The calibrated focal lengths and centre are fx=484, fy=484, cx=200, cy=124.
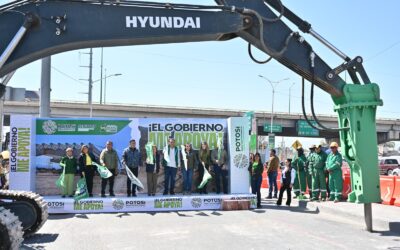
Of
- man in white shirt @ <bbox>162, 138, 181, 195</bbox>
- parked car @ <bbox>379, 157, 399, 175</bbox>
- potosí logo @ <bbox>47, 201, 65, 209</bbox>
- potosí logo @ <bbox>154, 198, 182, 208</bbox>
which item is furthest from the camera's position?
parked car @ <bbox>379, 157, 399, 175</bbox>

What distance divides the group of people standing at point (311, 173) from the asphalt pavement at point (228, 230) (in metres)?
→ 0.92

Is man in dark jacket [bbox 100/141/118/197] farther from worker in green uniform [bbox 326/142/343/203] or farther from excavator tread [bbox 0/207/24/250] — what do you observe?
excavator tread [bbox 0/207/24/250]

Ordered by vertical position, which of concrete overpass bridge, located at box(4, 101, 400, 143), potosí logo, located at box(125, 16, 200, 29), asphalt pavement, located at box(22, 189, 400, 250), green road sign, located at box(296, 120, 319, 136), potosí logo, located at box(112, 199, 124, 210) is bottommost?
asphalt pavement, located at box(22, 189, 400, 250)

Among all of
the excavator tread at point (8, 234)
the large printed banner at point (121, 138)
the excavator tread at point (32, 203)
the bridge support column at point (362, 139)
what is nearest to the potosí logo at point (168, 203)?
the large printed banner at point (121, 138)

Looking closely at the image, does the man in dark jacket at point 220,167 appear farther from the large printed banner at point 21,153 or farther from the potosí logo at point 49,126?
the large printed banner at point 21,153

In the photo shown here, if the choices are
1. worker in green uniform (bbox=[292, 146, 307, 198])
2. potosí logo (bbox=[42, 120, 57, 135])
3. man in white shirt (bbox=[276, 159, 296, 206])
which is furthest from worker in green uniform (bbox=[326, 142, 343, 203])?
potosí logo (bbox=[42, 120, 57, 135])

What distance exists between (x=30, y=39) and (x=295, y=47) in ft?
14.3

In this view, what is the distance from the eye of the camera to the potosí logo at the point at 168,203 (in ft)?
47.2

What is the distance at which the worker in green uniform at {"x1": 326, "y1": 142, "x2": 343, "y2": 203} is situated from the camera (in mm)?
14422

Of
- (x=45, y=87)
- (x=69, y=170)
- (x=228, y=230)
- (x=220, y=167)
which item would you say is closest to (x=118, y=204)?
(x=69, y=170)

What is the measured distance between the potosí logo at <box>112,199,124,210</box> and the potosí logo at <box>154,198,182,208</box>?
999 mm

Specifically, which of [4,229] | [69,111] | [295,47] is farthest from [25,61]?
[69,111]

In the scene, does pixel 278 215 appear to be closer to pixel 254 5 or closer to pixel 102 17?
pixel 254 5

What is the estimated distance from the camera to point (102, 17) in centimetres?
692
